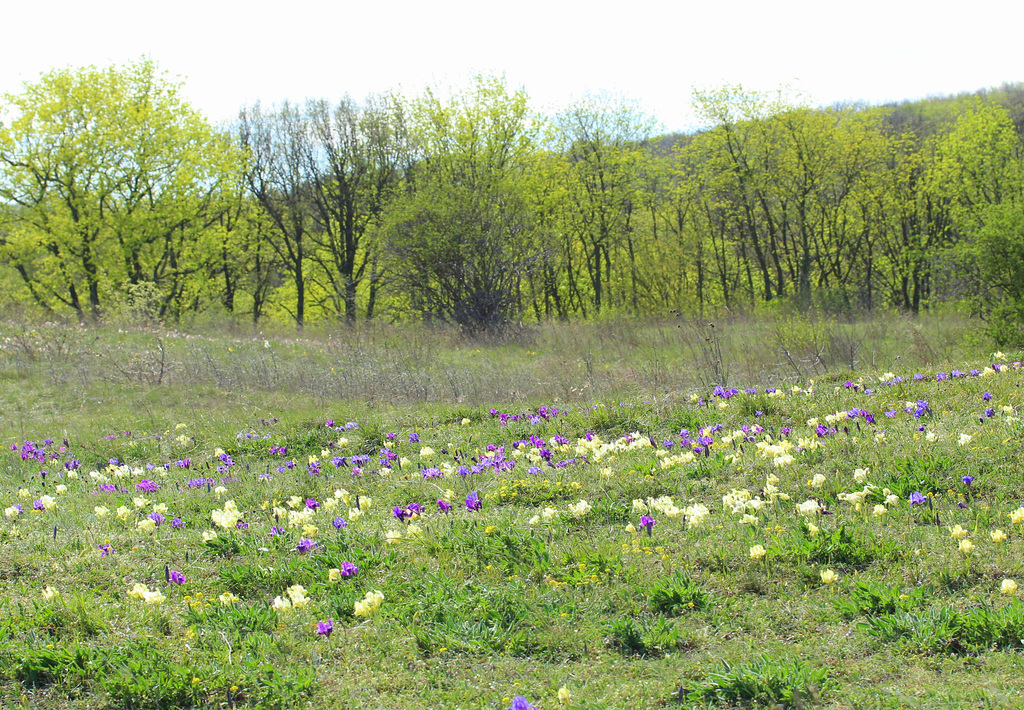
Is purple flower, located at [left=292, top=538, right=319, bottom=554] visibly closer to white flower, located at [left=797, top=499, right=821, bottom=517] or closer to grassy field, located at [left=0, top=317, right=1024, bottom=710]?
grassy field, located at [left=0, top=317, right=1024, bottom=710]

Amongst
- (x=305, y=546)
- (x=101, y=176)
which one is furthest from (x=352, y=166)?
(x=305, y=546)

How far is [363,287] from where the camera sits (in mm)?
38875

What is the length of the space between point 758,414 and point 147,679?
17.7ft

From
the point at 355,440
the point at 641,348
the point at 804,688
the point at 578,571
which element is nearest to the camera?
the point at 804,688

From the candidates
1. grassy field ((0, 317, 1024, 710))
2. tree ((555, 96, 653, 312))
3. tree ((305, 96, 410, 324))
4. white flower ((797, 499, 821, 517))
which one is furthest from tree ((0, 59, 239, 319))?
white flower ((797, 499, 821, 517))

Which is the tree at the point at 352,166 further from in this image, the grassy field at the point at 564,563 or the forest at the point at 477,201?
the grassy field at the point at 564,563

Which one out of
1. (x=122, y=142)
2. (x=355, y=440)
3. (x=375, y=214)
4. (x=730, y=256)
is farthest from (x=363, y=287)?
(x=355, y=440)

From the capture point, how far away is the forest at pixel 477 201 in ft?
80.9

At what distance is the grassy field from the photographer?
2855 millimetres

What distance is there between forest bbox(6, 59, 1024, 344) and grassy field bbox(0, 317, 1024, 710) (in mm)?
15838

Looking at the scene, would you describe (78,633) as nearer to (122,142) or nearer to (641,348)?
(641,348)

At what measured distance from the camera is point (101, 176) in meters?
28.4

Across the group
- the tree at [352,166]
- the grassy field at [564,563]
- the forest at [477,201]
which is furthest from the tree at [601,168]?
the grassy field at [564,563]

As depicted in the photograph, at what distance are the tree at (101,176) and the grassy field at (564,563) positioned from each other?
2417cm
